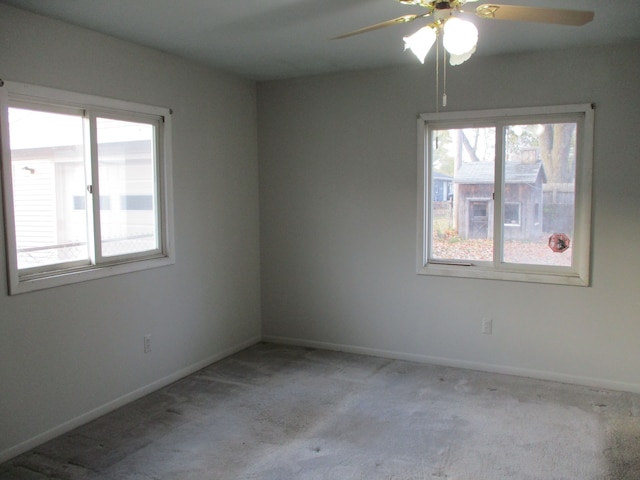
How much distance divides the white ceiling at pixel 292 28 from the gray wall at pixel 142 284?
204 mm

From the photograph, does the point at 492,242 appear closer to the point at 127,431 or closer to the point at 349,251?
the point at 349,251

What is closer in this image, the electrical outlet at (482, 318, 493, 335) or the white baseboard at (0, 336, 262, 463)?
the white baseboard at (0, 336, 262, 463)

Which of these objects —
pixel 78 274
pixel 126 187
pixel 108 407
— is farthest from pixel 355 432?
pixel 126 187

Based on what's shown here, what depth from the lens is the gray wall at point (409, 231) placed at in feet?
12.5

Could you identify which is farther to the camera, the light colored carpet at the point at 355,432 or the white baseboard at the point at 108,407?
the white baseboard at the point at 108,407

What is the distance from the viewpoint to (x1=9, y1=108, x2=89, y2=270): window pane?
9.98ft

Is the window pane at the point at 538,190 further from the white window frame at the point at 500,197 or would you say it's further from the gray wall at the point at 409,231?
the gray wall at the point at 409,231

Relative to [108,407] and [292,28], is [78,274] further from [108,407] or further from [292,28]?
[292,28]

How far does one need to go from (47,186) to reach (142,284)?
3.12 feet

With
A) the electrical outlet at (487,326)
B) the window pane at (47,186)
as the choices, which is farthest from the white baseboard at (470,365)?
the window pane at (47,186)

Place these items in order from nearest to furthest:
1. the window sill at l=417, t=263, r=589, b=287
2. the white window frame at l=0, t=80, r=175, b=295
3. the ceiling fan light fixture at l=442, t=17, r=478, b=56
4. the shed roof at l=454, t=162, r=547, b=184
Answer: the ceiling fan light fixture at l=442, t=17, r=478, b=56
the white window frame at l=0, t=80, r=175, b=295
the window sill at l=417, t=263, r=589, b=287
the shed roof at l=454, t=162, r=547, b=184

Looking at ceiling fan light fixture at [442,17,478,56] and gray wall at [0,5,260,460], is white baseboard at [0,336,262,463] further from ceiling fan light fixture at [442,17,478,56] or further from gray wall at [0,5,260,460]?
ceiling fan light fixture at [442,17,478,56]

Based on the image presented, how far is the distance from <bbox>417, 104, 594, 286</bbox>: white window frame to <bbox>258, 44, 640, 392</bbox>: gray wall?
62mm

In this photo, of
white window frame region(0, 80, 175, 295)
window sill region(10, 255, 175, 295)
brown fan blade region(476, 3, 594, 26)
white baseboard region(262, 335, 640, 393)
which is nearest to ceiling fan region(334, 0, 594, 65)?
brown fan blade region(476, 3, 594, 26)
